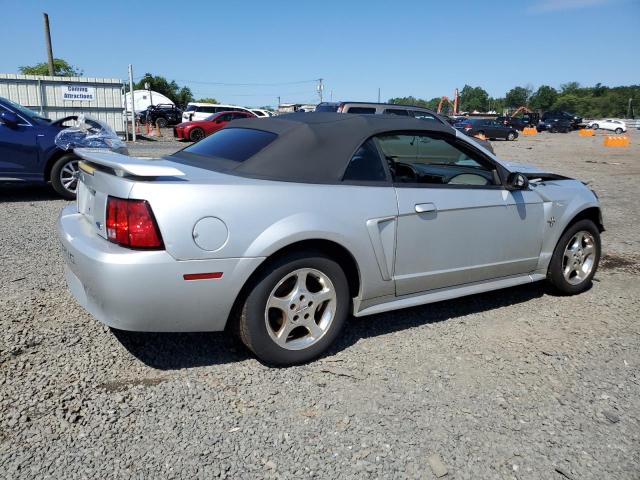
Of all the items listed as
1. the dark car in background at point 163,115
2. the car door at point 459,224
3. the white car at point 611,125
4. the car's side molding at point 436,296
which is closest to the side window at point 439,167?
the car door at point 459,224

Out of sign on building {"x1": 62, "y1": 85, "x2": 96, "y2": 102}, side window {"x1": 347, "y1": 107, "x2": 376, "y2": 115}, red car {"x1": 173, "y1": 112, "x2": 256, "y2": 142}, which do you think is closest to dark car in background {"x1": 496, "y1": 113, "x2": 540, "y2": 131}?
red car {"x1": 173, "y1": 112, "x2": 256, "y2": 142}

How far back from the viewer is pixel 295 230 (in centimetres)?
297

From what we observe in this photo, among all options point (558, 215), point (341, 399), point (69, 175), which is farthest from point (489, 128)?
point (341, 399)

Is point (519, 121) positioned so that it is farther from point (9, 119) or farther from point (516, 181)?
point (516, 181)

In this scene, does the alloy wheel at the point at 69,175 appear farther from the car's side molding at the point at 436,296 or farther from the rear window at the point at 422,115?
the rear window at the point at 422,115

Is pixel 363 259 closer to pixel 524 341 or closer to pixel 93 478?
pixel 524 341

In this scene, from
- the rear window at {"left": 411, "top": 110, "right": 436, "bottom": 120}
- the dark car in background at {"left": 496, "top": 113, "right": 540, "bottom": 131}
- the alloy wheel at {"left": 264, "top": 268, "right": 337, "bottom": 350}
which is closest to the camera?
the alloy wheel at {"left": 264, "top": 268, "right": 337, "bottom": 350}

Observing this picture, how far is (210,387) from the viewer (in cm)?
295

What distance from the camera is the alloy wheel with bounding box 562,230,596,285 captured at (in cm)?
454

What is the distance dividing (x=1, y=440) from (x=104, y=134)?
5.50 m

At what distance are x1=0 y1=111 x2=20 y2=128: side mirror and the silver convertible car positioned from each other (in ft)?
16.2

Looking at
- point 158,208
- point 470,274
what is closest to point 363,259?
point 470,274

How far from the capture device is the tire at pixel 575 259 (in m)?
4.43

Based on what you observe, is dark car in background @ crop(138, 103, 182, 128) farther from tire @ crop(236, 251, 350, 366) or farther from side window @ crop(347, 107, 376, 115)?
tire @ crop(236, 251, 350, 366)
